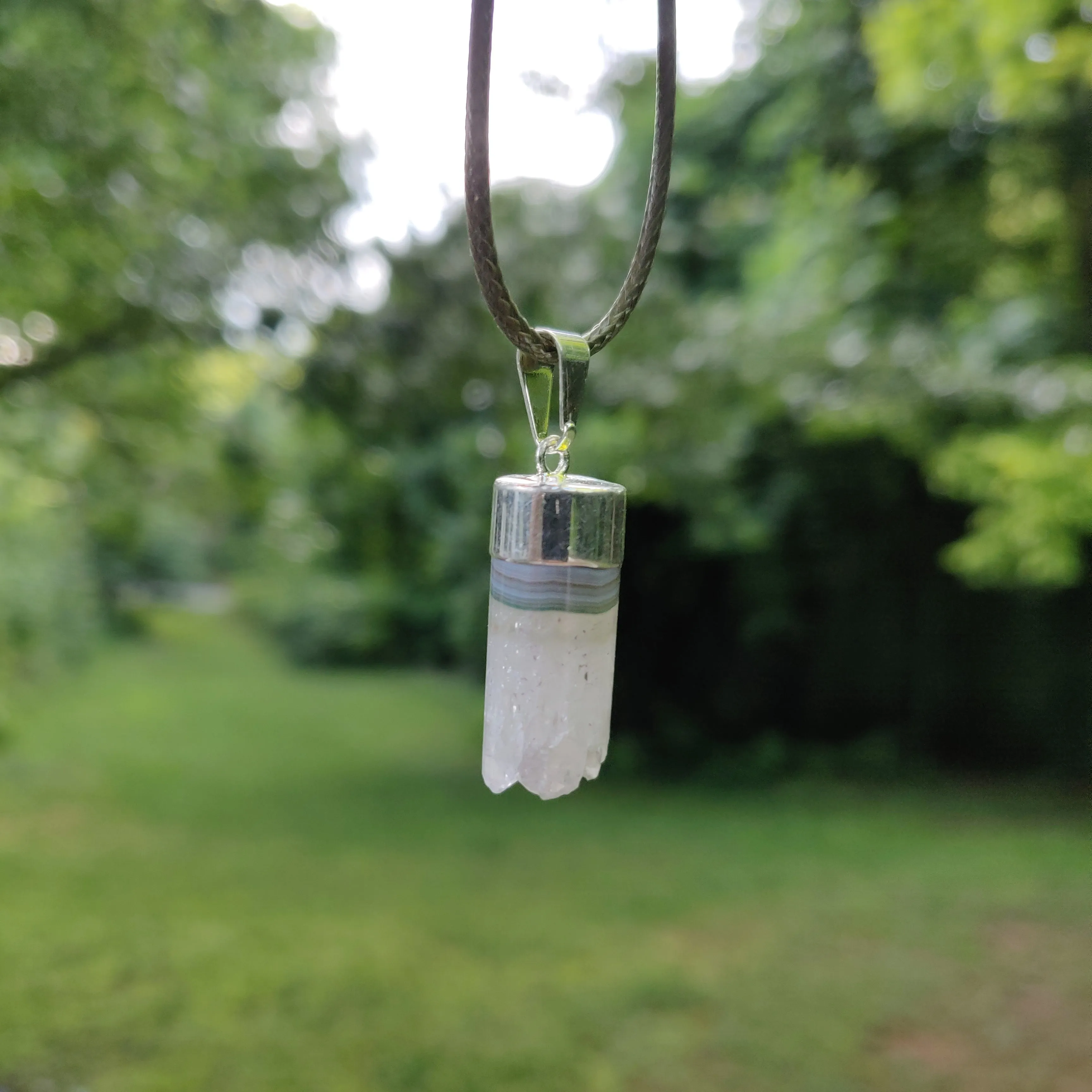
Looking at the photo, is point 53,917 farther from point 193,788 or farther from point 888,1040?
point 888,1040

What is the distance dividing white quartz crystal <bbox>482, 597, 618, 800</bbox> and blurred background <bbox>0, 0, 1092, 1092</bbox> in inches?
95.6

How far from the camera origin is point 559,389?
2.63 feet

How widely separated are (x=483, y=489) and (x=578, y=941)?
2.60m

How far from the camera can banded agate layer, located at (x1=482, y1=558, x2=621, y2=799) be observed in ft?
2.80

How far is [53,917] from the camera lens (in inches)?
165

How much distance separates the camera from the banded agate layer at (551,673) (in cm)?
85

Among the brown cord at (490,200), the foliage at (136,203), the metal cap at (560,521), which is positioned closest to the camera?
the brown cord at (490,200)

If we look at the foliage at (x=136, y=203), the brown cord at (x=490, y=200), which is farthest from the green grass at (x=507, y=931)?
the brown cord at (x=490, y=200)

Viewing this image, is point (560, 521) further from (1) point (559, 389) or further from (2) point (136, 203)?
(2) point (136, 203)

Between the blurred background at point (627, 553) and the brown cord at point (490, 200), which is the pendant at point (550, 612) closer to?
the brown cord at point (490, 200)

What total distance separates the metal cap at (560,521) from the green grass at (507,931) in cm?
288

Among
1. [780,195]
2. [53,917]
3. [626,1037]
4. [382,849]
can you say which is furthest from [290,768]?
[780,195]

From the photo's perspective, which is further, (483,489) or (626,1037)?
(483,489)

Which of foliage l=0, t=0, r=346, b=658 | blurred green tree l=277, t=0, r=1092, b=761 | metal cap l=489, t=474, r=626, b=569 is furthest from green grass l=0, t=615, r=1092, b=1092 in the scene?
metal cap l=489, t=474, r=626, b=569
